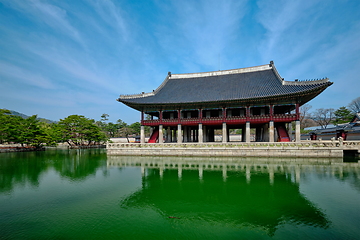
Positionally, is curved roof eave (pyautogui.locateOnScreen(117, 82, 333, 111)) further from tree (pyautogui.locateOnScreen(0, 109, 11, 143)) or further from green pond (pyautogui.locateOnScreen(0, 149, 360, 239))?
tree (pyautogui.locateOnScreen(0, 109, 11, 143))

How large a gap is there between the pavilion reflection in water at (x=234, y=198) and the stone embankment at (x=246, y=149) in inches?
219

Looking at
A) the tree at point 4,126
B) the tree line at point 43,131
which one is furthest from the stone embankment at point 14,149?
the tree at point 4,126

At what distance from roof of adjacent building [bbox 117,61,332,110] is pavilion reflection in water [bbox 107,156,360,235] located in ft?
37.2

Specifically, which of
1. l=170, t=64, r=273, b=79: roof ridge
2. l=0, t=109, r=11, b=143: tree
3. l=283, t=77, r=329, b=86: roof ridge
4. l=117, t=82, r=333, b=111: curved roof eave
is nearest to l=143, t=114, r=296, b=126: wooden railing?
l=117, t=82, r=333, b=111: curved roof eave

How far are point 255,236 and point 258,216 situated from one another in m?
1.43

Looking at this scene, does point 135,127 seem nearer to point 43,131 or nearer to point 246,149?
point 43,131

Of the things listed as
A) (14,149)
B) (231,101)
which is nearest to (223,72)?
(231,101)

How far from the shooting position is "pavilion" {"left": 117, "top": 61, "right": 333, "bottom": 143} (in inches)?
876

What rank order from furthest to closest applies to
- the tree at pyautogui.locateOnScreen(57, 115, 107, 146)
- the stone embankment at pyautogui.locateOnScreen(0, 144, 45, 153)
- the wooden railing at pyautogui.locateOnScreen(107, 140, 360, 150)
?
the tree at pyautogui.locateOnScreen(57, 115, 107, 146), the stone embankment at pyautogui.locateOnScreen(0, 144, 45, 153), the wooden railing at pyautogui.locateOnScreen(107, 140, 360, 150)

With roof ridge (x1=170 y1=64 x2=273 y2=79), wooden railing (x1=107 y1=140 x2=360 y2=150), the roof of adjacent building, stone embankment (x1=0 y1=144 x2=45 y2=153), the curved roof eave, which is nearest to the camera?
wooden railing (x1=107 y1=140 x2=360 y2=150)

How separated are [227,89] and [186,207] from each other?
2275 cm

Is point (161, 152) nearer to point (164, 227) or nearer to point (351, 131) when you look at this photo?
point (164, 227)

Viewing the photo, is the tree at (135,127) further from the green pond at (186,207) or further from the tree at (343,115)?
the tree at (343,115)

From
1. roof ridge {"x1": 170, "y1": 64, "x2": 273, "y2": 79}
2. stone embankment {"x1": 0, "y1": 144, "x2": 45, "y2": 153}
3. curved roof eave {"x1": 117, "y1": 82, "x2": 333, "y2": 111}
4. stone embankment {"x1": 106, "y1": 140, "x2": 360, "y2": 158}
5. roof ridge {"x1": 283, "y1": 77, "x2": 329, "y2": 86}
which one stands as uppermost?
roof ridge {"x1": 170, "y1": 64, "x2": 273, "y2": 79}
